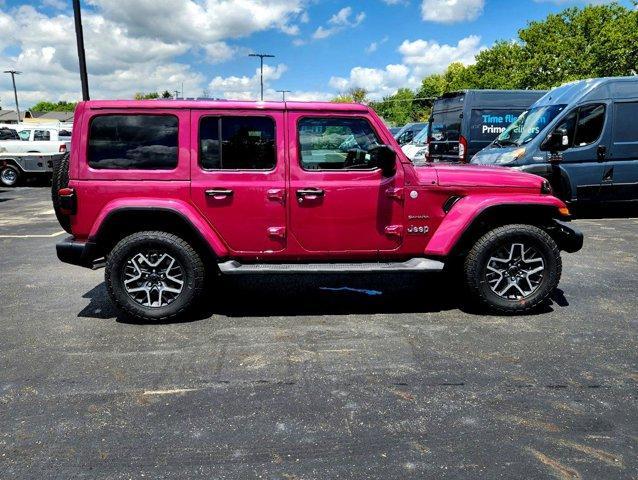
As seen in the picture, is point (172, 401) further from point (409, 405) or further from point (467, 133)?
point (467, 133)

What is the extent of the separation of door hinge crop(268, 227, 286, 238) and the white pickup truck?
15081mm

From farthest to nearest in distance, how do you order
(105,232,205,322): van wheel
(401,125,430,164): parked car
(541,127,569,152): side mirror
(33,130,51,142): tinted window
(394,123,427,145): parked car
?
(394,123,427,145): parked car < (33,130,51,142): tinted window < (401,125,430,164): parked car < (541,127,569,152): side mirror < (105,232,205,322): van wheel

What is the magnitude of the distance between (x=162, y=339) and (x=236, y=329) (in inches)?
23.7

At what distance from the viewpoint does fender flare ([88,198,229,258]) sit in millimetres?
4180

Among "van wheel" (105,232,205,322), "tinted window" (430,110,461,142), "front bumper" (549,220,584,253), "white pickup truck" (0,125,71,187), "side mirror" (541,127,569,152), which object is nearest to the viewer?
"van wheel" (105,232,205,322)

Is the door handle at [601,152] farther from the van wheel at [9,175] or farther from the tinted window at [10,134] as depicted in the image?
the tinted window at [10,134]

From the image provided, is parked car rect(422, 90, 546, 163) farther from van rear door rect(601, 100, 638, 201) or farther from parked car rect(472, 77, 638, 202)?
van rear door rect(601, 100, 638, 201)

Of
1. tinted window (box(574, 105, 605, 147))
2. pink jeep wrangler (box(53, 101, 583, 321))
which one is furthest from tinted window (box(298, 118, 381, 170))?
tinted window (box(574, 105, 605, 147))

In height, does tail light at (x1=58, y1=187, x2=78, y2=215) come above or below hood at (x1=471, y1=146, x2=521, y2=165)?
below

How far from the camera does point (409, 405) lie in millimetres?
2980

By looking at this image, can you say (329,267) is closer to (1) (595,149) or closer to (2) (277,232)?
(2) (277,232)

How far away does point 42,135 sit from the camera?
17.3 meters

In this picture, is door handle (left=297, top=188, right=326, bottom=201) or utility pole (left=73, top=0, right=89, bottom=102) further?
utility pole (left=73, top=0, right=89, bottom=102)

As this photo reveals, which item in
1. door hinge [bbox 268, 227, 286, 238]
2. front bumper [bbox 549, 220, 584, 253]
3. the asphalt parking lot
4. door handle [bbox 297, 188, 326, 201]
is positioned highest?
door handle [bbox 297, 188, 326, 201]
